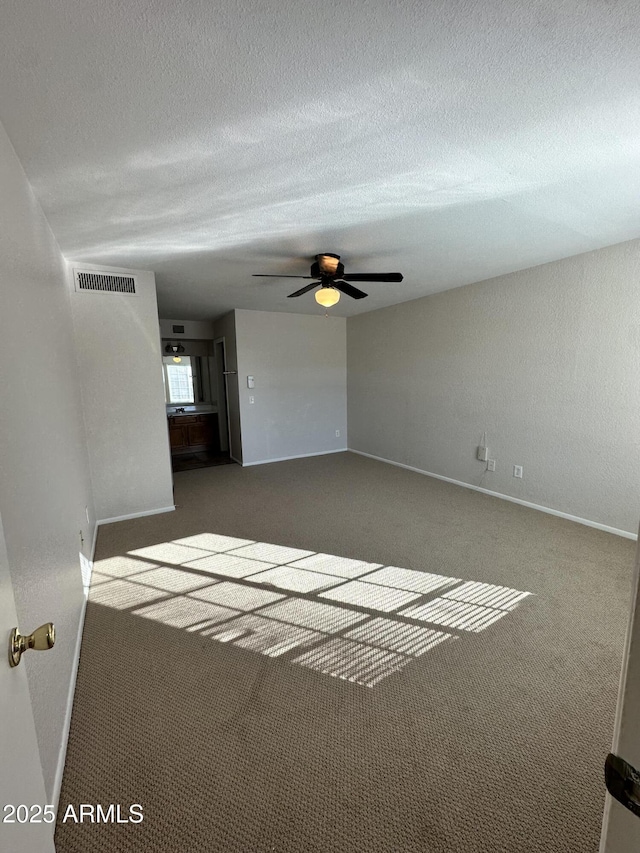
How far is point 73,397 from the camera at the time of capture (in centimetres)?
276

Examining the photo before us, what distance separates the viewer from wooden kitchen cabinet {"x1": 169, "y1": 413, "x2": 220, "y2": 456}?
21.2ft

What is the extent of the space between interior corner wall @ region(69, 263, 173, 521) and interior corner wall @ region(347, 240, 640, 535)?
3.25 meters

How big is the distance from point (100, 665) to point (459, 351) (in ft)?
14.1

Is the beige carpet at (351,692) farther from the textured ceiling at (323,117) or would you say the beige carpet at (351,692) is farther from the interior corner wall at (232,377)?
the interior corner wall at (232,377)

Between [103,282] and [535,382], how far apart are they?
426 cm

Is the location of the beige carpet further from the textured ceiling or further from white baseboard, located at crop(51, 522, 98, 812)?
the textured ceiling

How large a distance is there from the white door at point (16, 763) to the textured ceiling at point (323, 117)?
4.79ft

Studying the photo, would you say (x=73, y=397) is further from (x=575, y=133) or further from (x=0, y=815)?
(x=575, y=133)

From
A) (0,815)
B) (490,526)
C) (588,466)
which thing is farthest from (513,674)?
(588,466)

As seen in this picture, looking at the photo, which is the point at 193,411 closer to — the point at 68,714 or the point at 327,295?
the point at 327,295

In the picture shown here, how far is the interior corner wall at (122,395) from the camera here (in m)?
3.37

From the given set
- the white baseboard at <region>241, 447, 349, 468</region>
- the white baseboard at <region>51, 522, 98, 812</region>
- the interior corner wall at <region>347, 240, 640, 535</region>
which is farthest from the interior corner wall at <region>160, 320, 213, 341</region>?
the white baseboard at <region>51, 522, 98, 812</region>

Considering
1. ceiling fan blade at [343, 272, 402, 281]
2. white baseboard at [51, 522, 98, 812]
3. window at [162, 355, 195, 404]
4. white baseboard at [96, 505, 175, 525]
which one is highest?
ceiling fan blade at [343, 272, 402, 281]

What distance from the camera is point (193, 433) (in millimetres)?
6680
